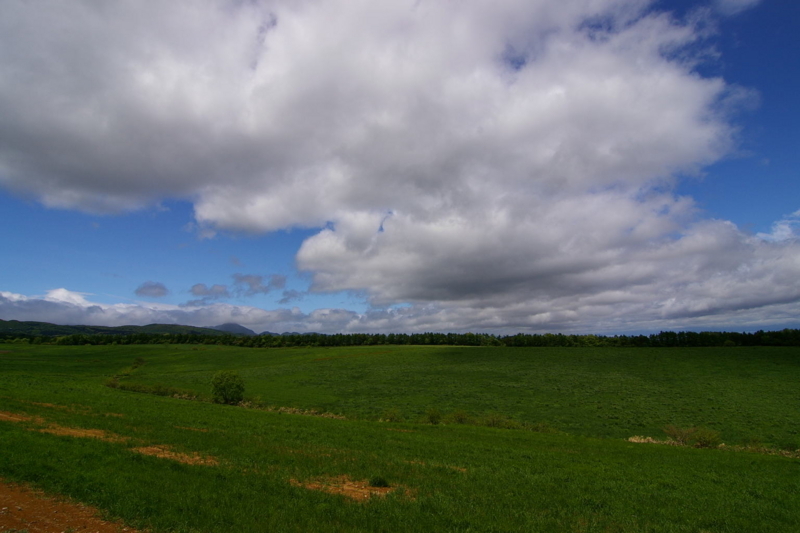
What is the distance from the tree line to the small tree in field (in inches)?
4306

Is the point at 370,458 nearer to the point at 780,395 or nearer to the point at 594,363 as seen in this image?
the point at 780,395

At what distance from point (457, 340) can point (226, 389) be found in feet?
434

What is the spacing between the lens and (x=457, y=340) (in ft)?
569

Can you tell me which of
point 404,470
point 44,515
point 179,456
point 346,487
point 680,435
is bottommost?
point 680,435

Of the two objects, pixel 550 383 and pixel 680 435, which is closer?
pixel 680 435

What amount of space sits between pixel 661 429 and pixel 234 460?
152 feet

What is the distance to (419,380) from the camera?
7956cm

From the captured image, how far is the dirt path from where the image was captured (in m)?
8.78

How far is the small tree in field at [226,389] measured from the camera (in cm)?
5109

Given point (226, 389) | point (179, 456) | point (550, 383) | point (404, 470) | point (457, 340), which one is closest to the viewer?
point (179, 456)

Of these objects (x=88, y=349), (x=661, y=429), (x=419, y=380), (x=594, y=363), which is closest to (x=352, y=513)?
(x=661, y=429)

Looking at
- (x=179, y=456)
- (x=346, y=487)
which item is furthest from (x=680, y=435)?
(x=179, y=456)

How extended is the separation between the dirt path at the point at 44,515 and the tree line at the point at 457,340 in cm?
14404

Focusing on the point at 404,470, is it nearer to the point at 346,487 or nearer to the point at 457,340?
the point at 346,487
